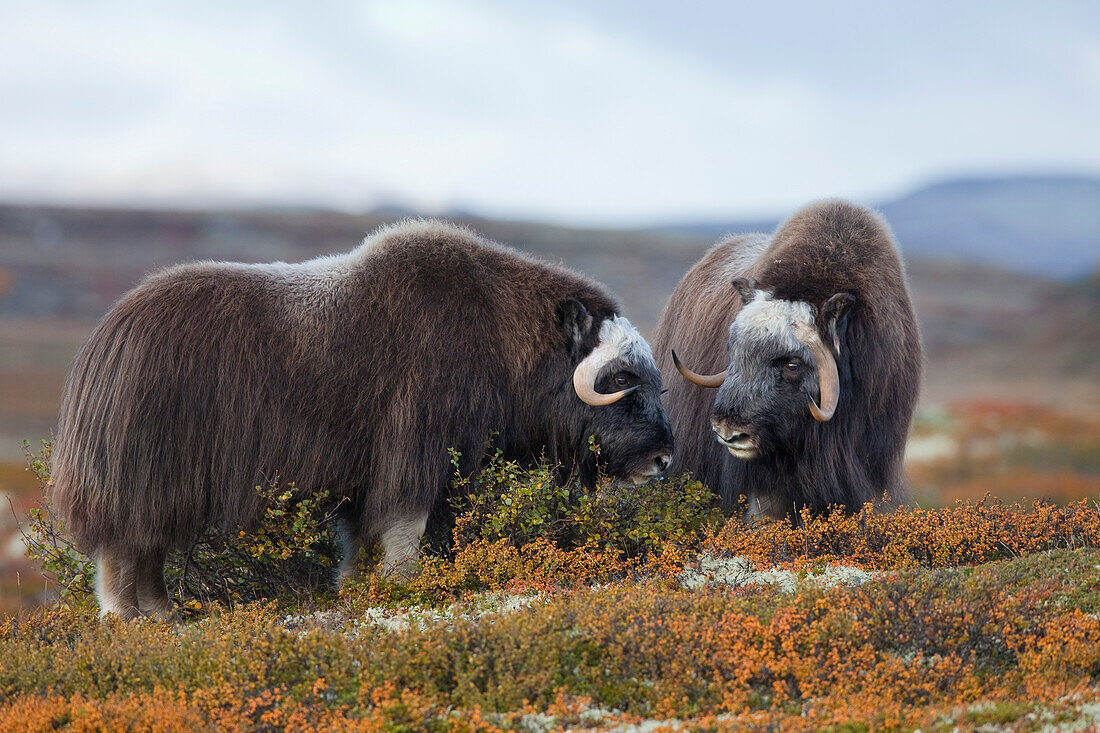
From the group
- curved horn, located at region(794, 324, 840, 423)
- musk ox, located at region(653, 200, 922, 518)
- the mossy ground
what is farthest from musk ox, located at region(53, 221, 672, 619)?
curved horn, located at region(794, 324, 840, 423)

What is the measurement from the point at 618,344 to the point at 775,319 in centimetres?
75

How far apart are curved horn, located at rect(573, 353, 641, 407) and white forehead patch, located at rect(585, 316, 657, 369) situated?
0.04 meters

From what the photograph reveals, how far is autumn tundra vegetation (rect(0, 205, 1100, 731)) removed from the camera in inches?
126

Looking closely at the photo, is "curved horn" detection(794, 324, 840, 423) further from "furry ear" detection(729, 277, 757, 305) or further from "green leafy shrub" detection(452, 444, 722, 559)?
"green leafy shrub" detection(452, 444, 722, 559)

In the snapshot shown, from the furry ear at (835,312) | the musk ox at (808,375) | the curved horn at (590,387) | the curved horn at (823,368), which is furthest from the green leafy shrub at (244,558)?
the furry ear at (835,312)

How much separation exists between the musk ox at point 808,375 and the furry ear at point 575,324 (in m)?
0.44

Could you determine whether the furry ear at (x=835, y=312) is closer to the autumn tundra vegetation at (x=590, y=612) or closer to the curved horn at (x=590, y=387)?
the autumn tundra vegetation at (x=590, y=612)

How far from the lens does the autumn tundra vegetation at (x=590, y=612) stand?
321cm

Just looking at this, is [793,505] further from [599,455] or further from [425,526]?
[425,526]

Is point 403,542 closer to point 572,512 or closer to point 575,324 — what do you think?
point 572,512

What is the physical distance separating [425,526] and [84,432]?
1.46 m

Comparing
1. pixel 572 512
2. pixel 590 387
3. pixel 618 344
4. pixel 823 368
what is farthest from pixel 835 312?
pixel 572 512

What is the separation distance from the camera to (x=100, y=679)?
11.8 feet

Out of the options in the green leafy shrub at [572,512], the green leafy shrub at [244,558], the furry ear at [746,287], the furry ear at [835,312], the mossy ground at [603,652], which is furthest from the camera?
the furry ear at [746,287]
